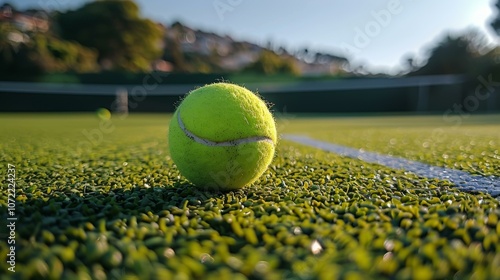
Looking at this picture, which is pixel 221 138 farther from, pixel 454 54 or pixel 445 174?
pixel 454 54

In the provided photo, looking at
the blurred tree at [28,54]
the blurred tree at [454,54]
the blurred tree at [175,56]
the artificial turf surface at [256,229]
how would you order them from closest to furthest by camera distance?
the artificial turf surface at [256,229]
the blurred tree at [28,54]
the blurred tree at [454,54]
the blurred tree at [175,56]

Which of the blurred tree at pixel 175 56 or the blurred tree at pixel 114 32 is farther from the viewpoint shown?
the blurred tree at pixel 175 56

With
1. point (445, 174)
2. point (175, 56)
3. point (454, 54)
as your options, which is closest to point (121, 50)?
point (175, 56)

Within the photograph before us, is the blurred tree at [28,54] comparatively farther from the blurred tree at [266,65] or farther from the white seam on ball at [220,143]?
the white seam on ball at [220,143]

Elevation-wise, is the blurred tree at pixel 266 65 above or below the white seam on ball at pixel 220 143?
below

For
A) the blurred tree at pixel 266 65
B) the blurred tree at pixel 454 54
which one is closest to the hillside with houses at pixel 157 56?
the blurred tree at pixel 266 65

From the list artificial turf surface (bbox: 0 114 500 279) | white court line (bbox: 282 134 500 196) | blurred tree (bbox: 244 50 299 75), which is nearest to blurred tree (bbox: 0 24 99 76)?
blurred tree (bbox: 244 50 299 75)

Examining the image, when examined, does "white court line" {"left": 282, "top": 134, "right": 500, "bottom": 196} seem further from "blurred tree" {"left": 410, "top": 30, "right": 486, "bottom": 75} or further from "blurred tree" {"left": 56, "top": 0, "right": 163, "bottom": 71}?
"blurred tree" {"left": 56, "top": 0, "right": 163, "bottom": 71}
